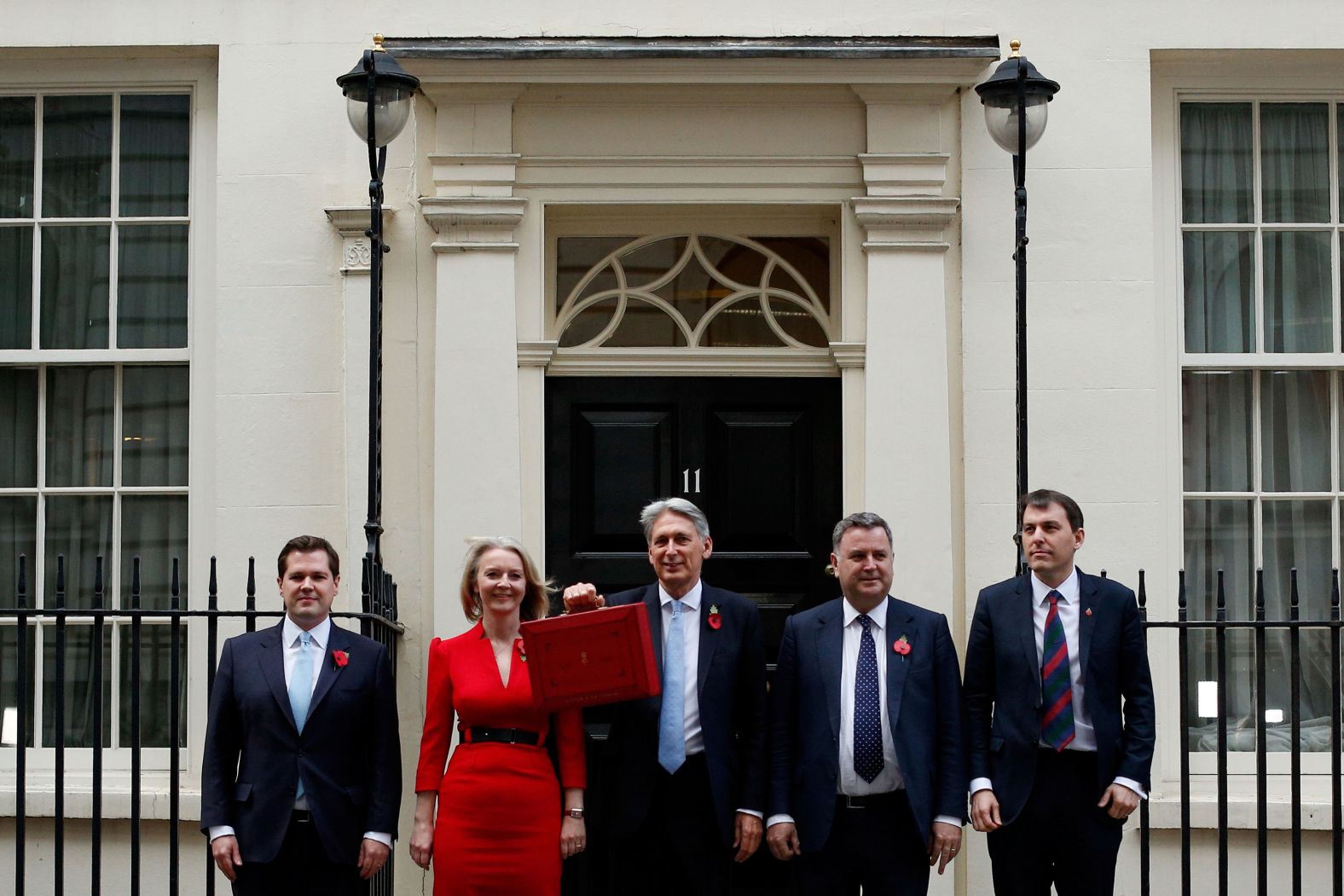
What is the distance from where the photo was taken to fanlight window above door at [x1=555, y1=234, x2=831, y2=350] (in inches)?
327

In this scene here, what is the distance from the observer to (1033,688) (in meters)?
5.89

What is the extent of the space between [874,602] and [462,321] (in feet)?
9.06

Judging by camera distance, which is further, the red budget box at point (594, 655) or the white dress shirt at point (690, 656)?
the white dress shirt at point (690, 656)

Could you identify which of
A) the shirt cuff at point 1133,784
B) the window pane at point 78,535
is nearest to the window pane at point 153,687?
the window pane at point 78,535

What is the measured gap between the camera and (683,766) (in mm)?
5828

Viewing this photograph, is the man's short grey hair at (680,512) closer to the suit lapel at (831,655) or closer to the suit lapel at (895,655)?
the suit lapel at (831,655)

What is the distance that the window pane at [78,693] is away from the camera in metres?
8.12

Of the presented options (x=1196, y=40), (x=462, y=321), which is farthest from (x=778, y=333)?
(x=1196, y=40)

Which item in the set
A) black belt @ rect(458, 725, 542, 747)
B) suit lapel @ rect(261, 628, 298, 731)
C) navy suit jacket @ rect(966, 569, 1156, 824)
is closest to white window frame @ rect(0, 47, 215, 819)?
suit lapel @ rect(261, 628, 298, 731)

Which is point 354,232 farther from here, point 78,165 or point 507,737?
point 507,737

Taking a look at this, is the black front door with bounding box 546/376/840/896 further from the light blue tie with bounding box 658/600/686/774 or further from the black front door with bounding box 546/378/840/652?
the light blue tie with bounding box 658/600/686/774

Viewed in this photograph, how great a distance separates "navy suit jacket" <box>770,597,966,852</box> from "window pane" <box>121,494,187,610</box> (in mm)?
3434

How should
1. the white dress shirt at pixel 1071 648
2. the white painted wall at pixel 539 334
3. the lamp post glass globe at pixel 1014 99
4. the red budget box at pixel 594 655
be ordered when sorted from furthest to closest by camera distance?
the white painted wall at pixel 539 334 → the lamp post glass globe at pixel 1014 99 → the white dress shirt at pixel 1071 648 → the red budget box at pixel 594 655

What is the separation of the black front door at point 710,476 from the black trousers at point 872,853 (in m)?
2.33
